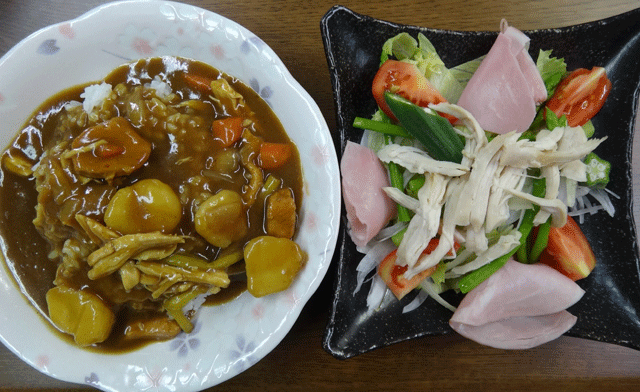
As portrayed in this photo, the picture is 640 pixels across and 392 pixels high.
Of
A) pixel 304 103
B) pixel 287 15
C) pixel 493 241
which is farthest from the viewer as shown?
pixel 287 15

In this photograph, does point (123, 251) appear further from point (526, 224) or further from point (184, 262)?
point (526, 224)

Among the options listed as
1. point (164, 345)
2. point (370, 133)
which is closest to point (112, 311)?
point (164, 345)

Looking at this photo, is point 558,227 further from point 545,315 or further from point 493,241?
point 545,315

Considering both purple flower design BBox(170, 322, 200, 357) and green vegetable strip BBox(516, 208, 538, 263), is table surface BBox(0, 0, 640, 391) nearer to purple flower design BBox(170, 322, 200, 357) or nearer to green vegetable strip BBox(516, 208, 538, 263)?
purple flower design BBox(170, 322, 200, 357)

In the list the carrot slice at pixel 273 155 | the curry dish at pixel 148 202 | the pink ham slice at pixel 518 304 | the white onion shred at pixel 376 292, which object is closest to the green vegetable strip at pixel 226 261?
the curry dish at pixel 148 202

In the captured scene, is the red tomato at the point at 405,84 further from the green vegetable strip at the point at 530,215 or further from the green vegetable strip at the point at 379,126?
the green vegetable strip at the point at 530,215

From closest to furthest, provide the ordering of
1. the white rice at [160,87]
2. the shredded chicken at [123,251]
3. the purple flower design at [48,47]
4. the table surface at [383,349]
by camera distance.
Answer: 1. the shredded chicken at [123,251]
2. the purple flower design at [48,47]
3. the white rice at [160,87]
4. the table surface at [383,349]
